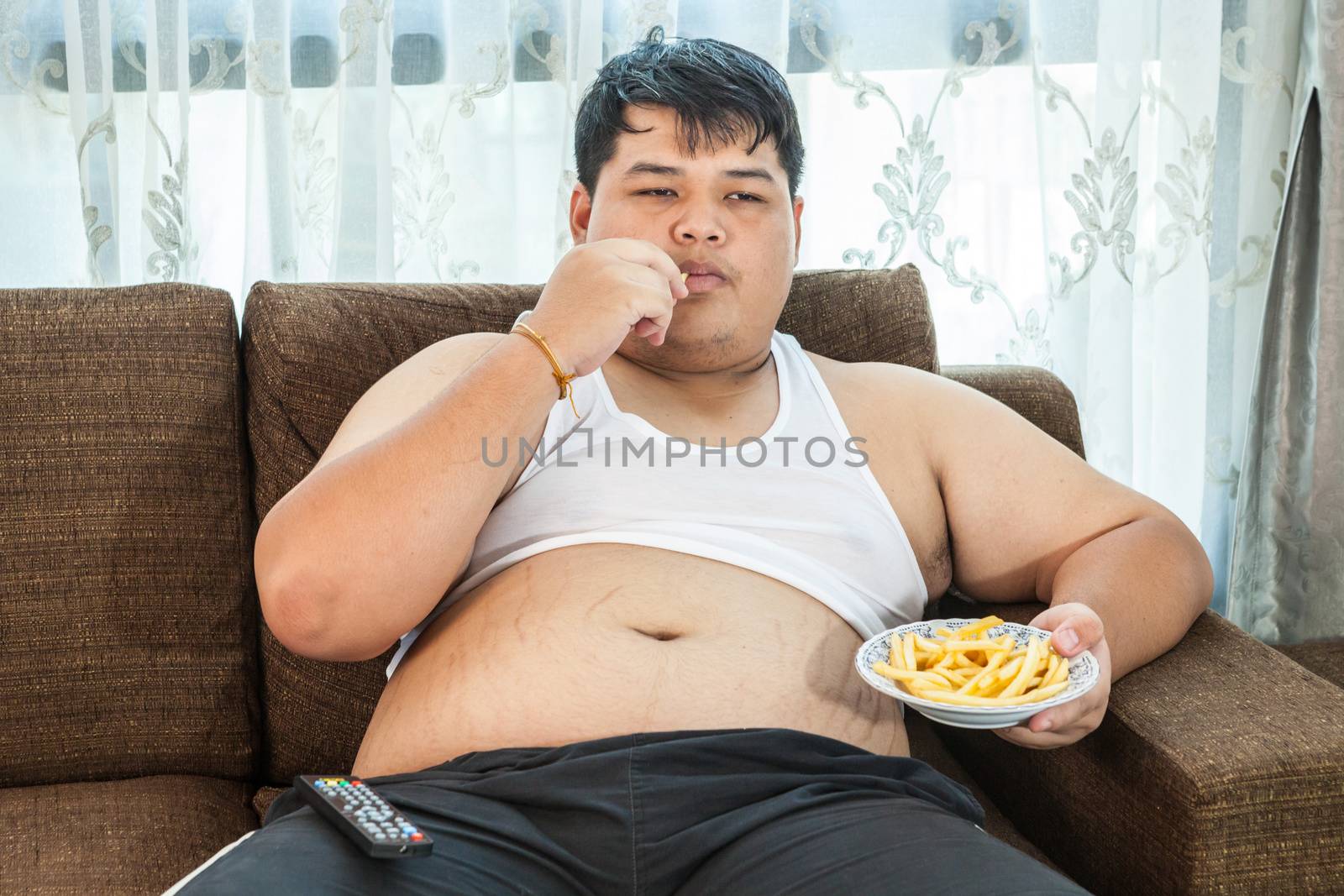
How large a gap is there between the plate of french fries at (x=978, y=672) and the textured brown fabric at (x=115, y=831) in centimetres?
82

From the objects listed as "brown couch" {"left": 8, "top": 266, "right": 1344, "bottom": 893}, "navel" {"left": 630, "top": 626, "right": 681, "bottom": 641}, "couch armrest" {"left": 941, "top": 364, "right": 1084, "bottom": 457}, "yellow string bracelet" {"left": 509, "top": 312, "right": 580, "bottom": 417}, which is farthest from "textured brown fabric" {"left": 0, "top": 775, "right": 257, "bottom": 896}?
"couch armrest" {"left": 941, "top": 364, "right": 1084, "bottom": 457}

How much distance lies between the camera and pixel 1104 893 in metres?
1.23

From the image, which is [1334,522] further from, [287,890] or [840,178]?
[287,890]

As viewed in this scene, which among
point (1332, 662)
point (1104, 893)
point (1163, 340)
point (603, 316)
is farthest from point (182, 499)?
point (1332, 662)

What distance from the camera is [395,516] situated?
3.75 ft

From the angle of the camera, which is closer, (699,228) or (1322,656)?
(699,228)

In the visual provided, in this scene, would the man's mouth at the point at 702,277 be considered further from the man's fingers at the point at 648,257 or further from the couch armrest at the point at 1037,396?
the couch armrest at the point at 1037,396

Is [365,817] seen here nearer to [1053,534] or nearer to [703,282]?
[703,282]

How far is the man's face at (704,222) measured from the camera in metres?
1.47

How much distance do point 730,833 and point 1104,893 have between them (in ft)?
1.52

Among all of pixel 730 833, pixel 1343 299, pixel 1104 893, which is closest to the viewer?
pixel 730 833

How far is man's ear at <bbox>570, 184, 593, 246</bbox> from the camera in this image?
5.24 feet

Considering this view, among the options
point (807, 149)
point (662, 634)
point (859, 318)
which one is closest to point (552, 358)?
point (662, 634)

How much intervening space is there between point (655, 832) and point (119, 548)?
0.85 meters
